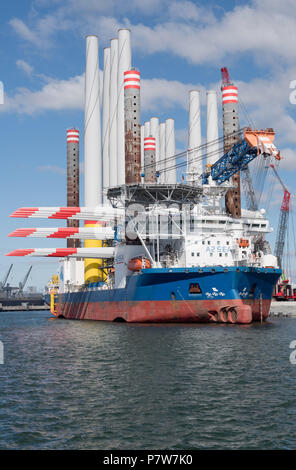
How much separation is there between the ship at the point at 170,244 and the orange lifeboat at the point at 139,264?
0.13 m

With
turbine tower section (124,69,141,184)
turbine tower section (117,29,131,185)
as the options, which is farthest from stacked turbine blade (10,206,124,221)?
turbine tower section (117,29,131,185)

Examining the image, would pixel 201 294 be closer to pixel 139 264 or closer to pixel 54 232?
pixel 139 264

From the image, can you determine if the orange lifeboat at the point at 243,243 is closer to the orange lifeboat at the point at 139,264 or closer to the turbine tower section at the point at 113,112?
the orange lifeboat at the point at 139,264

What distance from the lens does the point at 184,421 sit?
14.9m

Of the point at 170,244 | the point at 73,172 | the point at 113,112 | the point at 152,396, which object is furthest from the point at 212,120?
the point at 152,396

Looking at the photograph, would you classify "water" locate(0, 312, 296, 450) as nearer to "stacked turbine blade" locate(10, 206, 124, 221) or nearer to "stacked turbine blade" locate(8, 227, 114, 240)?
"stacked turbine blade" locate(10, 206, 124, 221)

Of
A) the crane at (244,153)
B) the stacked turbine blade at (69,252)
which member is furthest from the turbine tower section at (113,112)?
the crane at (244,153)

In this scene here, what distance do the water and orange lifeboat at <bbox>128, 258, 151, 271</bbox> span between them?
1501cm

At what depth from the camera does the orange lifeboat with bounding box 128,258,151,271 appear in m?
46.5

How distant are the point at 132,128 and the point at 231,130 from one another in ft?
48.6

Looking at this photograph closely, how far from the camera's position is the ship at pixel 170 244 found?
43.0 m

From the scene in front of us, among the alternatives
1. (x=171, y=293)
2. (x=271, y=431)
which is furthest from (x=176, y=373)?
(x=171, y=293)

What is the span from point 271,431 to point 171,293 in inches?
1175
